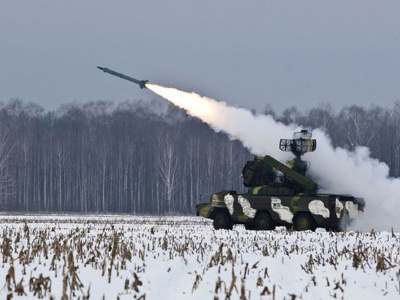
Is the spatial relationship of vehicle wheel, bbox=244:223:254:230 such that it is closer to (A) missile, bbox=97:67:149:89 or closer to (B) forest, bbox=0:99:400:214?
(A) missile, bbox=97:67:149:89

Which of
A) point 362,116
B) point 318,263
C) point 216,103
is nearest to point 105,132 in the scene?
point 362,116

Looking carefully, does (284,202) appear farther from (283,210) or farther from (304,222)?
(304,222)

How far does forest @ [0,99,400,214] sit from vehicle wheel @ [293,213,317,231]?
4372cm

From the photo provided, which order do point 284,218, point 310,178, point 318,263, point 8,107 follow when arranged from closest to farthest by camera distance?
point 318,263, point 284,218, point 310,178, point 8,107

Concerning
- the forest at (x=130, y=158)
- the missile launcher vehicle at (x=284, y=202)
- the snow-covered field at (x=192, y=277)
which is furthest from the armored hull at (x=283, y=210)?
the forest at (x=130, y=158)

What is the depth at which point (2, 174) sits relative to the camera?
76.7m

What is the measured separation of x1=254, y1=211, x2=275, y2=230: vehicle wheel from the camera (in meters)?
29.0

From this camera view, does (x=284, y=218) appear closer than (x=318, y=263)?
No

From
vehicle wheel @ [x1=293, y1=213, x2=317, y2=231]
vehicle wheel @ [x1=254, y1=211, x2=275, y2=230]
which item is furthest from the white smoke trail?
vehicle wheel @ [x1=254, y1=211, x2=275, y2=230]

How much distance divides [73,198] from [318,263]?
6935 cm

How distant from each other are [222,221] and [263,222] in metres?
1.88

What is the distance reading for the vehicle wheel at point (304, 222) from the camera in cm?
2792

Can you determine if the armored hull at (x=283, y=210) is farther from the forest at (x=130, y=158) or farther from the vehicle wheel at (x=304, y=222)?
the forest at (x=130, y=158)

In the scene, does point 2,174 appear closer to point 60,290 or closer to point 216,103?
point 216,103
